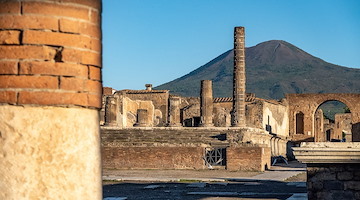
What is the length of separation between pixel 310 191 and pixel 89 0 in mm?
6328

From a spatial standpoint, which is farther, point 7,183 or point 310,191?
point 310,191

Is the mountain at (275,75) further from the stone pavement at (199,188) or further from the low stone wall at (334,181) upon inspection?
the low stone wall at (334,181)

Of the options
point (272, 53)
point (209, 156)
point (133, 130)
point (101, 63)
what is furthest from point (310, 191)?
point (272, 53)

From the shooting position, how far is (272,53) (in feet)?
575

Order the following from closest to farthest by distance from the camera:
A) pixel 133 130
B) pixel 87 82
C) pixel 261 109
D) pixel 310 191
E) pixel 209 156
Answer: pixel 87 82 < pixel 310 191 < pixel 209 156 < pixel 133 130 < pixel 261 109

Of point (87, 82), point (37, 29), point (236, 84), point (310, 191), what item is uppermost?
point (236, 84)

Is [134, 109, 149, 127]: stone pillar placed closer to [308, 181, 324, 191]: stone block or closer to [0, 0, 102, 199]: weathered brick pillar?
[308, 181, 324, 191]: stone block

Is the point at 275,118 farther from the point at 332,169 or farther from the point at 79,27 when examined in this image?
the point at 79,27

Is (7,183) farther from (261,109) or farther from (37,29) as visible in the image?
(261,109)

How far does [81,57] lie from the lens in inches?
101

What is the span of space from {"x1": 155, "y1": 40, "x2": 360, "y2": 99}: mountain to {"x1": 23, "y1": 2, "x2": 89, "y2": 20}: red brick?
144060mm

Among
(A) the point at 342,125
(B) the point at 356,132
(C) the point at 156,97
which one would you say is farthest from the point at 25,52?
(A) the point at 342,125

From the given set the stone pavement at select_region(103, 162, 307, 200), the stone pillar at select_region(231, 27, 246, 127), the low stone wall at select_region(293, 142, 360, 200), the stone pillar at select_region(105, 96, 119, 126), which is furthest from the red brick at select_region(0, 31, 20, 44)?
the stone pillar at select_region(231, 27, 246, 127)

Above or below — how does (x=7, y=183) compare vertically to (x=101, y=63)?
below
